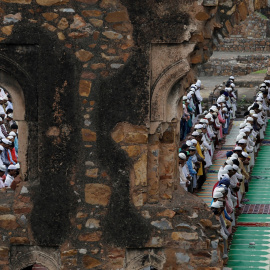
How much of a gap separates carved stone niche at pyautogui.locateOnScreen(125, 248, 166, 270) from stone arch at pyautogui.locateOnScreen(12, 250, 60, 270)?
35.3 inches

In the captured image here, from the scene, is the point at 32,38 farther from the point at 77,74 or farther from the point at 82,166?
the point at 82,166

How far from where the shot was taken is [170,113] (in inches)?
489

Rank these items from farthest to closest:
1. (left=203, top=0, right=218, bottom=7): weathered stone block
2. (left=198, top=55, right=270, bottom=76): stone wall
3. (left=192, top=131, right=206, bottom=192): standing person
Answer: (left=198, top=55, right=270, bottom=76): stone wall → (left=192, top=131, right=206, bottom=192): standing person → (left=203, top=0, right=218, bottom=7): weathered stone block

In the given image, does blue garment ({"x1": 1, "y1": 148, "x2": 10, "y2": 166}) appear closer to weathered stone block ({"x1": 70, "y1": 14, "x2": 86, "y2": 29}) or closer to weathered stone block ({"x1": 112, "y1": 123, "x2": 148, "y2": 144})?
weathered stone block ({"x1": 112, "y1": 123, "x2": 148, "y2": 144})

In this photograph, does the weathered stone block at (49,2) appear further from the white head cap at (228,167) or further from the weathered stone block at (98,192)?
the white head cap at (228,167)

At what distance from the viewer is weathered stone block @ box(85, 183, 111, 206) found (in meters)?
12.5

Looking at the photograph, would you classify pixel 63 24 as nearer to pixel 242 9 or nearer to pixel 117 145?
pixel 117 145

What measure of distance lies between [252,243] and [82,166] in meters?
5.43

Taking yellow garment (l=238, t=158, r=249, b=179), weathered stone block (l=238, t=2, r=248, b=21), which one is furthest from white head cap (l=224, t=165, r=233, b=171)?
weathered stone block (l=238, t=2, r=248, b=21)

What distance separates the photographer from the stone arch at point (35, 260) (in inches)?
498

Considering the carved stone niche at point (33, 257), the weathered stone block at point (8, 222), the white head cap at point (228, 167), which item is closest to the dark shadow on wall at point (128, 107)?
the carved stone niche at point (33, 257)

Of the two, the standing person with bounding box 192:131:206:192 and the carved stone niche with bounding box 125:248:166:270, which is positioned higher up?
the carved stone niche with bounding box 125:248:166:270

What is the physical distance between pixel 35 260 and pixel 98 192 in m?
1.18

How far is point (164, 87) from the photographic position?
12.3 m
